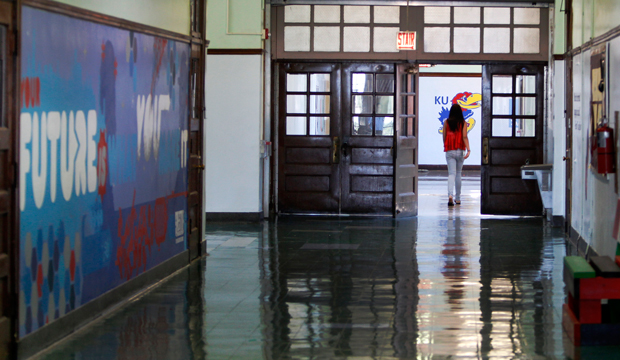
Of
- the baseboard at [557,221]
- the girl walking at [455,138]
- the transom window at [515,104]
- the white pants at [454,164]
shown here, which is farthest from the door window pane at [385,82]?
the baseboard at [557,221]

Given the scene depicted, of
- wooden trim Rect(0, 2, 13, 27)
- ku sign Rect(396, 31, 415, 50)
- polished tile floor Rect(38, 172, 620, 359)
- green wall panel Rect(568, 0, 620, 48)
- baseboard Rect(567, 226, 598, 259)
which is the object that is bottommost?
polished tile floor Rect(38, 172, 620, 359)

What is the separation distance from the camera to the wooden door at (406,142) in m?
9.59

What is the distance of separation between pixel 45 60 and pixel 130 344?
1.49m

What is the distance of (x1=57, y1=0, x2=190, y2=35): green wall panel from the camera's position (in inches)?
173

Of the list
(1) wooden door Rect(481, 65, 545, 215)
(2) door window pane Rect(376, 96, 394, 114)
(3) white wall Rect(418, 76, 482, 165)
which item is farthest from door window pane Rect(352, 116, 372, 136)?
(3) white wall Rect(418, 76, 482, 165)

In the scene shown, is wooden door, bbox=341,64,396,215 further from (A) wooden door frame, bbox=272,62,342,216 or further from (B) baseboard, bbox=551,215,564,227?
(B) baseboard, bbox=551,215,564,227

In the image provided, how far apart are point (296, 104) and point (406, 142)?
58.3 inches

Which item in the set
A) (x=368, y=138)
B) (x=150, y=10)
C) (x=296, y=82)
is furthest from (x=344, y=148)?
(x=150, y=10)

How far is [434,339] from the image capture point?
13.1 feet

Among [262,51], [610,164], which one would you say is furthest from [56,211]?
[262,51]

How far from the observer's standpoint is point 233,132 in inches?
358

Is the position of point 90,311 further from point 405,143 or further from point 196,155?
point 405,143

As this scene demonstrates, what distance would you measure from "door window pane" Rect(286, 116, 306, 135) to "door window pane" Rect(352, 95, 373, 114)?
0.67 metres

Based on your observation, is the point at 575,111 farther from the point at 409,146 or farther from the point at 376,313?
the point at 376,313
